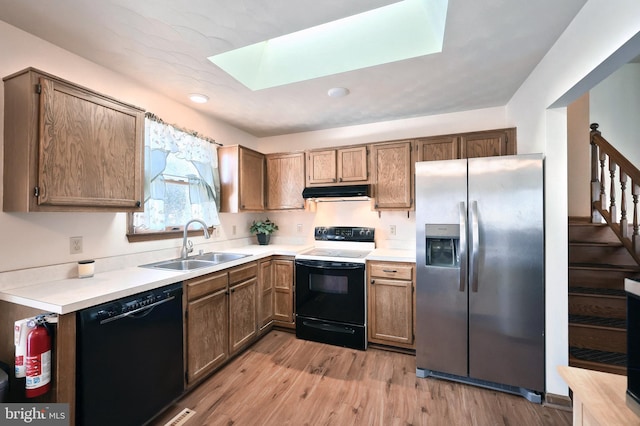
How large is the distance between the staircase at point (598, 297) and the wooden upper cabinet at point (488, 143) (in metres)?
1.21

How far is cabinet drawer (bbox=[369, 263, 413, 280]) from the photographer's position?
2522mm

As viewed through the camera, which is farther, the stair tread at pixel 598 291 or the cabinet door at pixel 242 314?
the cabinet door at pixel 242 314

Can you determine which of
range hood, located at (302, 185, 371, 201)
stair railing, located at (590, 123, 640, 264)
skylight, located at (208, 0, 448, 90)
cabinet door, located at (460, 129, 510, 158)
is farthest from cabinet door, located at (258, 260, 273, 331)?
stair railing, located at (590, 123, 640, 264)

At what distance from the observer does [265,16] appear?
148 cm

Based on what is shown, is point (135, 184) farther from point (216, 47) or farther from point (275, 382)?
point (275, 382)

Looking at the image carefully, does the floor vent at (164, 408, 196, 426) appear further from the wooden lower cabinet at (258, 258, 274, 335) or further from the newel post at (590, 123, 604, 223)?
the newel post at (590, 123, 604, 223)

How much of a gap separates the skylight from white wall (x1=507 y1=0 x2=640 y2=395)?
0.73 metres

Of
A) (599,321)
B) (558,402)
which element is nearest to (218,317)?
(558,402)

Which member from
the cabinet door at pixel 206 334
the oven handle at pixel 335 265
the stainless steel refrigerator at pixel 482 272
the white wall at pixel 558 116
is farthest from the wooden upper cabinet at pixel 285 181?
the white wall at pixel 558 116

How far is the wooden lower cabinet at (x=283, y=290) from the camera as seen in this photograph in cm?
299

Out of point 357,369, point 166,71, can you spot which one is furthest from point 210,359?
point 166,71

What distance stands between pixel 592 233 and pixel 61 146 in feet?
15.1

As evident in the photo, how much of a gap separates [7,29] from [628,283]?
3203 millimetres

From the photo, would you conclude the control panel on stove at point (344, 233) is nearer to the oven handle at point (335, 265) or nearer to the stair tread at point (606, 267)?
the oven handle at point (335, 265)
